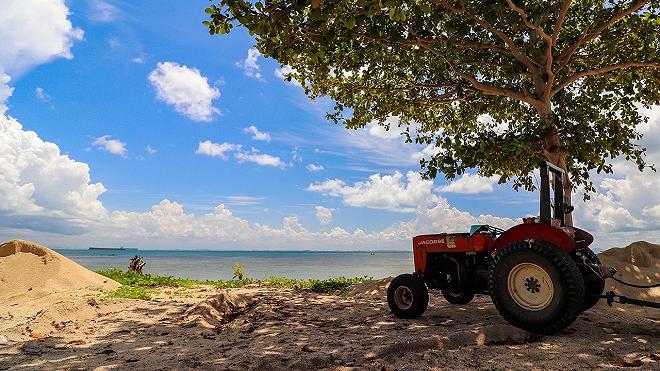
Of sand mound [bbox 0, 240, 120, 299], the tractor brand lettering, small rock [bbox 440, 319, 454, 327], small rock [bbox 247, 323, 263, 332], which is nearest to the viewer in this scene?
small rock [bbox 440, 319, 454, 327]

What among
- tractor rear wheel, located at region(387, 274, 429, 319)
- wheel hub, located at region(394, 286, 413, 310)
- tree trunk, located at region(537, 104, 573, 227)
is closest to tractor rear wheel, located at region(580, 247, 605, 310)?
tractor rear wheel, located at region(387, 274, 429, 319)

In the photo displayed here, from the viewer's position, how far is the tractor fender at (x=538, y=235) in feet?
20.8

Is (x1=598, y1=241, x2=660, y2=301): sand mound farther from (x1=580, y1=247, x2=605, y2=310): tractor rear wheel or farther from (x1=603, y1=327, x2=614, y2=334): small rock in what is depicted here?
(x1=580, y1=247, x2=605, y2=310): tractor rear wheel

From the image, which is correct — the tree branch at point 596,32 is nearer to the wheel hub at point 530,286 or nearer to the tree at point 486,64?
the tree at point 486,64

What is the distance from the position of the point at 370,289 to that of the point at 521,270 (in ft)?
20.7

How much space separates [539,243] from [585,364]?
66.5 inches

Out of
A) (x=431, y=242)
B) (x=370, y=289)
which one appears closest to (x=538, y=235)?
(x=431, y=242)

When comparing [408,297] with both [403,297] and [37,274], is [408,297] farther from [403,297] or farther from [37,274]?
[37,274]

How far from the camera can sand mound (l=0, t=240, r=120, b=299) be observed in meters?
12.0

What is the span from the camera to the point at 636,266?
1199 centimetres

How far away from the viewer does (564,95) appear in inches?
546

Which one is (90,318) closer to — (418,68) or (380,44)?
(380,44)

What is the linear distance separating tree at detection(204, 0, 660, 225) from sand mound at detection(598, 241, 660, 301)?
7.74ft

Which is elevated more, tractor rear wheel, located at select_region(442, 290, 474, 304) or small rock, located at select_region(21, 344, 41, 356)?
tractor rear wheel, located at select_region(442, 290, 474, 304)
